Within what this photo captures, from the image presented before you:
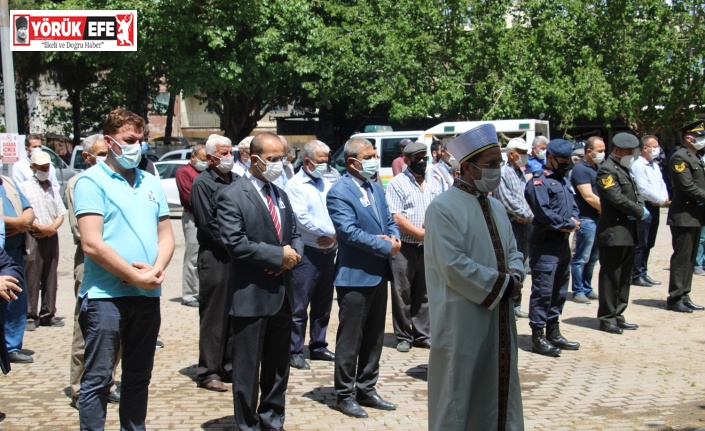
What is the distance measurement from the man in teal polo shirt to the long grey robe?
5.47ft

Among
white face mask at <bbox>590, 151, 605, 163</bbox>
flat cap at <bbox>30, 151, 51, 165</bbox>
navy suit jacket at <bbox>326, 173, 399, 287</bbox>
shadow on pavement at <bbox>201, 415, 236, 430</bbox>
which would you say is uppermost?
white face mask at <bbox>590, 151, 605, 163</bbox>

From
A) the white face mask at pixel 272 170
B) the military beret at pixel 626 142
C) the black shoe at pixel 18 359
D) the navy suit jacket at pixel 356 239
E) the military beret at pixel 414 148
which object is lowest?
the black shoe at pixel 18 359

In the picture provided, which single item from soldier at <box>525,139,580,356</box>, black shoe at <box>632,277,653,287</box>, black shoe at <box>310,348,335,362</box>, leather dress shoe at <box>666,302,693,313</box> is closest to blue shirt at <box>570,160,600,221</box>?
leather dress shoe at <box>666,302,693,313</box>

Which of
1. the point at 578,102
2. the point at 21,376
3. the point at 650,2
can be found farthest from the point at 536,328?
the point at 650,2

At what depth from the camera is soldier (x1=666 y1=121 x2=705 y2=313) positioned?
1066 centimetres

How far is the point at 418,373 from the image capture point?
310 inches

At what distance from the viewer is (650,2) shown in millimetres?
25703

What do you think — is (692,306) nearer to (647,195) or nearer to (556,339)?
(647,195)

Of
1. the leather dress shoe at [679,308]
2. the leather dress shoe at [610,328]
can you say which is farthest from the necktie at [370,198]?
the leather dress shoe at [679,308]

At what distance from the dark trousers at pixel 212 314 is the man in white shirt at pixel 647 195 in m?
6.83

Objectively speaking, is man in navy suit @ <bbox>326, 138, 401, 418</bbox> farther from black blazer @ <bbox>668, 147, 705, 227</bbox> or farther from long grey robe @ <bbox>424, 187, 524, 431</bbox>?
black blazer @ <bbox>668, 147, 705, 227</bbox>

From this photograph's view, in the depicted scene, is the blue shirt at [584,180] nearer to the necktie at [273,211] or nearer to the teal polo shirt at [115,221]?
the necktie at [273,211]

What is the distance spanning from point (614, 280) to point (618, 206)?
85 cm

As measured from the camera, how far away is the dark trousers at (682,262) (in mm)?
10695
